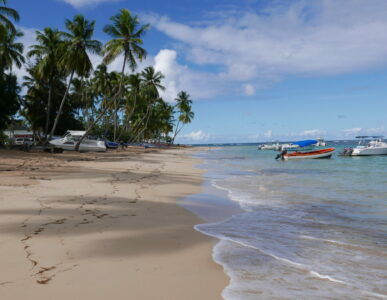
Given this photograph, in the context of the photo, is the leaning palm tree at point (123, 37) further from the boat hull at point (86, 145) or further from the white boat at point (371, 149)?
the white boat at point (371, 149)

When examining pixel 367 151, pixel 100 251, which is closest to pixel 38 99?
pixel 100 251

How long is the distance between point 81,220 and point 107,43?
1164 inches

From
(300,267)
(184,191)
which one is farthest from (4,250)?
(184,191)

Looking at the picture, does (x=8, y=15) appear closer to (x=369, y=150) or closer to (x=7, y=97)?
(x=7, y=97)

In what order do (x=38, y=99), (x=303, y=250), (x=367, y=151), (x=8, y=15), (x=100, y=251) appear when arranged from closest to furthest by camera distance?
(x=100, y=251)
(x=303, y=250)
(x=8, y=15)
(x=38, y=99)
(x=367, y=151)

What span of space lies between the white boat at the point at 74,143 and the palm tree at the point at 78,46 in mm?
2784

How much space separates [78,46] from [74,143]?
9357 mm

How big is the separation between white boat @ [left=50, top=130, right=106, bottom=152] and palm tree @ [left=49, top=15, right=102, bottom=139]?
9.13ft

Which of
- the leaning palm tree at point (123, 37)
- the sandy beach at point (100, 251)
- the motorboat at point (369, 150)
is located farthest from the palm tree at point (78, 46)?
the motorboat at point (369, 150)

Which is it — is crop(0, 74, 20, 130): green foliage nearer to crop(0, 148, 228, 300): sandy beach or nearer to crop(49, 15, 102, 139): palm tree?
crop(49, 15, 102, 139): palm tree

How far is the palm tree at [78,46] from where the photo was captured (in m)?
29.1

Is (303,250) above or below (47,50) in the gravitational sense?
below

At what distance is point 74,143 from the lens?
31.7 meters

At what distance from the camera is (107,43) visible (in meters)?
31.6
